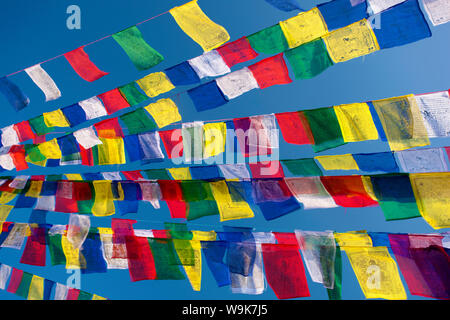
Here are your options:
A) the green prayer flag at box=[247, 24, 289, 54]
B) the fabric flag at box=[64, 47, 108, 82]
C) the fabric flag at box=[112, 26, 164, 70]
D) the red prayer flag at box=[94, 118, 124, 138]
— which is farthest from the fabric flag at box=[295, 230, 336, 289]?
the fabric flag at box=[64, 47, 108, 82]

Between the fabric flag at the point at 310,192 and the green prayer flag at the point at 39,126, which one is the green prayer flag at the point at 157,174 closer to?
the green prayer flag at the point at 39,126

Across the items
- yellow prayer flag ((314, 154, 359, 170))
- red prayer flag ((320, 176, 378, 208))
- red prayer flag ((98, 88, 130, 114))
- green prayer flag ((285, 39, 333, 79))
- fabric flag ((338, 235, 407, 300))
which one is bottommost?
fabric flag ((338, 235, 407, 300))

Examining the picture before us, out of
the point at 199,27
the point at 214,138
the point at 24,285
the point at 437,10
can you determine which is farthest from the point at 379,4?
the point at 24,285

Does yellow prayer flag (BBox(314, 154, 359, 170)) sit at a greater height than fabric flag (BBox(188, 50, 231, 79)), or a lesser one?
lesser

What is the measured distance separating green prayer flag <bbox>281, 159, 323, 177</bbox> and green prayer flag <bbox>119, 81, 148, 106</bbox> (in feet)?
5.71

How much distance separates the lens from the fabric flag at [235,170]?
3.71 m

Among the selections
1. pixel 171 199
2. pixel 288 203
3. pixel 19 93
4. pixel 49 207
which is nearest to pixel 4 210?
pixel 49 207

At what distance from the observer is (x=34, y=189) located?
441 centimetres

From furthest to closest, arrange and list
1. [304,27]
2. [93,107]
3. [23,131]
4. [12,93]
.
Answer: [23,131], [12,93], [93,107], [304,27]

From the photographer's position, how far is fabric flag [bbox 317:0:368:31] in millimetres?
2613

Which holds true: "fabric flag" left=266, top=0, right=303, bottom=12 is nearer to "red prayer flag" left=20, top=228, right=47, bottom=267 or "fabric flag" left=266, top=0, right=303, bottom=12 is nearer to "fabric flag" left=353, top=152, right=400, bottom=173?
"fabric flag" left=353, top=152, right=400, bottom=173

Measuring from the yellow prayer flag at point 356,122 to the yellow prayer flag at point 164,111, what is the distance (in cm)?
174

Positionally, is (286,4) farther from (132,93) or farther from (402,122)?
(132,93)

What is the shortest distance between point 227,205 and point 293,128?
41.0 inches
